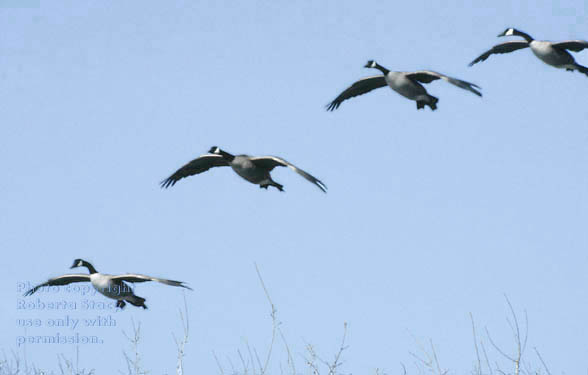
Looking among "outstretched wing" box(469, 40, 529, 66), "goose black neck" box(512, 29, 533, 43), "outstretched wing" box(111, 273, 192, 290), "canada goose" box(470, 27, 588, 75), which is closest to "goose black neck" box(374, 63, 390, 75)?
"canada goose" box(470, 27, 588, 75)

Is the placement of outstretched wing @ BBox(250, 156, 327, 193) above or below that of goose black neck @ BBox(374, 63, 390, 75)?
below

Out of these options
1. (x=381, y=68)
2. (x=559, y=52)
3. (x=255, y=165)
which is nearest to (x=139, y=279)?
(x=255, y=165)

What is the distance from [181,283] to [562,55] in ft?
31.2

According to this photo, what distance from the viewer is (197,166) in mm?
18000

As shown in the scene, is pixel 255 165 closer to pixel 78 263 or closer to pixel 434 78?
pixel 434 78

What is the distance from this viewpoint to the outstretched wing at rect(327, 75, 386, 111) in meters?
18.5

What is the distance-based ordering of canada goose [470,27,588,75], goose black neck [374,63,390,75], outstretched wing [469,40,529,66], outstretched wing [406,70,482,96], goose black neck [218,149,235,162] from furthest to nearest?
1. outstretched wing [469,40,529,66]
2. goose black neck [374,63,390,75]
3. canada goose [470,27,588,75]
4. goose black neck [218,149,235,162]
5. outstretched wing [406,70,482,96]

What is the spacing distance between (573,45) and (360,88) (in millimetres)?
4870

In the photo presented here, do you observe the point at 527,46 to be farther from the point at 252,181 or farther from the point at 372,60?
the point at 252,181

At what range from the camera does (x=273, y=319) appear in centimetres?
1144

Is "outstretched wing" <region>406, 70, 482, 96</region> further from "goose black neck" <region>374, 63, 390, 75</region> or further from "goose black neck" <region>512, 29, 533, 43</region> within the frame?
"goose black neck" <region>512, 29, 533, 43</region>

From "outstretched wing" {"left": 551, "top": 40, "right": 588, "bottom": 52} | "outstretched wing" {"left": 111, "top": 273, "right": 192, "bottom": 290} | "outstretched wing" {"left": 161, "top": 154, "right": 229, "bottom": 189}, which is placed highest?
"outstretched wing" {"left": 551, "top": 40, "right": 588, "bottom": 52}

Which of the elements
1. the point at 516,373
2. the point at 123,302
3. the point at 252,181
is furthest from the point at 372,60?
the point at 516,373

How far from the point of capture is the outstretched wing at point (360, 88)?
18531mm
